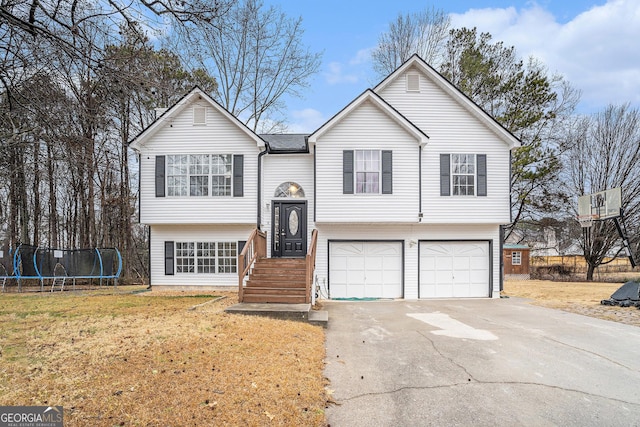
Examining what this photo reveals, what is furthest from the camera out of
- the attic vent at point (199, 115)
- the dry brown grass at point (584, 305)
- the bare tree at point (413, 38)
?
the bare tree at point (413, 38)

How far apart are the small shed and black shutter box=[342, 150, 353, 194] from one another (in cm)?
1900

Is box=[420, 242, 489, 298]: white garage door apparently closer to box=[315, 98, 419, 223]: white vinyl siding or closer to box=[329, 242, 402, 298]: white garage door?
box=[329, 242, 402, 298]: white garage door

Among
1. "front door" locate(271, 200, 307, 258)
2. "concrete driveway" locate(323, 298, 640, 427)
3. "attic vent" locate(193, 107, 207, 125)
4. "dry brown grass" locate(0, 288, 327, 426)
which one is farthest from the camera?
"front door" locate(271, 200, 307, 258)

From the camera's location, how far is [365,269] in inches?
531

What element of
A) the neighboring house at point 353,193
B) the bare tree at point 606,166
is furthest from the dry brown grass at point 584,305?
the bare tree at point 606,166

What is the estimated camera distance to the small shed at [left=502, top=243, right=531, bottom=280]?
2644 cm

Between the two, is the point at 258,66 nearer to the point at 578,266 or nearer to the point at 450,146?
the point at 450,146

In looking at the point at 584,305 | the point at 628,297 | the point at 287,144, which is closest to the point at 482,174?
the point at 584,305

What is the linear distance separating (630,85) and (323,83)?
20.7 metres

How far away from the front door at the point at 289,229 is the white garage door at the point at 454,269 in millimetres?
4609

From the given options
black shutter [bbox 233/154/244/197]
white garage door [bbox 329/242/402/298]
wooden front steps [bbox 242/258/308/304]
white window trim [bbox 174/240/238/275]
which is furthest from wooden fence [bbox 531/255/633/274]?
black shutter [bbox 233/154/244/197]

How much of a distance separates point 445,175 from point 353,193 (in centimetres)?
357

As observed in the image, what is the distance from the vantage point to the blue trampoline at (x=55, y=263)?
13.8 m

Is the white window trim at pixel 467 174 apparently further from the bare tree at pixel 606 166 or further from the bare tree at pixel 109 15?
the bare tree at pixel 606 166
